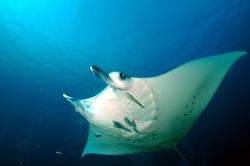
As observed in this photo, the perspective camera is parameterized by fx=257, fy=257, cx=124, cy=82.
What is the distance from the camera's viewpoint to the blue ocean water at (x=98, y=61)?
28.5ft

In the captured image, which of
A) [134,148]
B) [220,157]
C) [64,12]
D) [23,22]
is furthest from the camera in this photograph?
[220,157]

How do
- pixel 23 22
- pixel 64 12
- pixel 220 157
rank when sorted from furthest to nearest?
pixel 220 157 → pixel 23 22 → pixel 64 12

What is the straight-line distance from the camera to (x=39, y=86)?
41.6ft

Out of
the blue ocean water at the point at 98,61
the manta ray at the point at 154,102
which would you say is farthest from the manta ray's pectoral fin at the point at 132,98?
the blue ocean water at the point at 98,61

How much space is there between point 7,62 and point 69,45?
141 inches

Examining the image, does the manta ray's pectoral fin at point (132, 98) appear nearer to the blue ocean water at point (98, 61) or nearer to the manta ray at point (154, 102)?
the manta ray at point (154, 102)

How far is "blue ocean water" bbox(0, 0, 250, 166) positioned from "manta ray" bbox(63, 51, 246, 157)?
558 cm

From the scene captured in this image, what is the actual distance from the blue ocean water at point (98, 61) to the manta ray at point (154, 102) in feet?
18.3

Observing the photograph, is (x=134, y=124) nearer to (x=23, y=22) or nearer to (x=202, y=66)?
(x=202, y=66)

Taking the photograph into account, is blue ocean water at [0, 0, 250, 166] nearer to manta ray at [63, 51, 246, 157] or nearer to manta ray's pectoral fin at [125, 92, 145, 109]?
manta ray at [63, 51, 246, 157]

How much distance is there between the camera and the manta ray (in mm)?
2766

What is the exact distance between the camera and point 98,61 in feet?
35.9

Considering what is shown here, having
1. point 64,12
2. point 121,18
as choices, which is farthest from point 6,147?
point 121,18

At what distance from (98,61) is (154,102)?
324 inches
